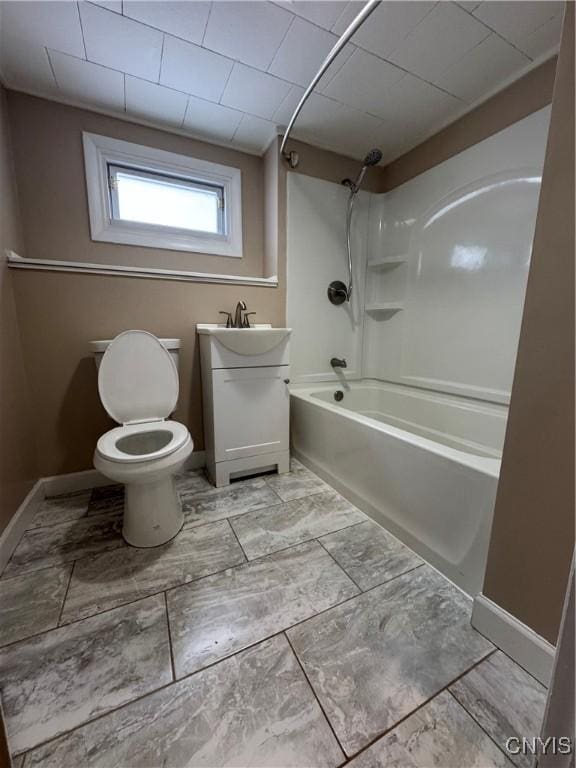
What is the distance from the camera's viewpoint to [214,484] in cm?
175

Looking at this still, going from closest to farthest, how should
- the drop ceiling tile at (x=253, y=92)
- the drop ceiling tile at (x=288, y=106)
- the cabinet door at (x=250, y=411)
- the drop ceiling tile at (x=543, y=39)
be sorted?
the drop ceiling tile at (x=543, y=39), the drop ceiling tile at (x=253, y=92), the drop ceiling tile at (x=288, y=106), the cabinet door at (x=250, y=411)

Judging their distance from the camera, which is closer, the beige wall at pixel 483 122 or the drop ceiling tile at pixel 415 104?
the beige wall at pixel 483 122

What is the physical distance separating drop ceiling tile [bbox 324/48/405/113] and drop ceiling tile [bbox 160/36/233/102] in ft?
1.79

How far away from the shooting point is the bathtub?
1010 millimetres

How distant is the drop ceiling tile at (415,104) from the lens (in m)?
1.55

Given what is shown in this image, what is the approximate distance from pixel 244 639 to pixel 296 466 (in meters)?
1.14

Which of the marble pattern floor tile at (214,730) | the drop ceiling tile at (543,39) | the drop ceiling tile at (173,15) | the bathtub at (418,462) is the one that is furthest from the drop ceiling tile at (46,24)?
the marble pattern floor tile at (214,730)

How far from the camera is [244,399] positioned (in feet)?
5.67

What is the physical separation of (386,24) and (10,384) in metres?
2.23

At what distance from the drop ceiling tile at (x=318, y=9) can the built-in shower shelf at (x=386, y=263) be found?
4.09 feet

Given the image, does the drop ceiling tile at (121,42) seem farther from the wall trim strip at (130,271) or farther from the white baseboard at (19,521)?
the white baseboard at (19,521)

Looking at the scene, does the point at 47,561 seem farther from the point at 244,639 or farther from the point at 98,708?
the point at 244,639

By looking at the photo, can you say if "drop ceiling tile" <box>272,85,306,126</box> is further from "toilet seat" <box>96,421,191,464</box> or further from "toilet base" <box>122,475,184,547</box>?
"toilet base" <box>122,475,184,547</box>

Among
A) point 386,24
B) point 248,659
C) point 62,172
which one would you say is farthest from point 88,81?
point 248,659
